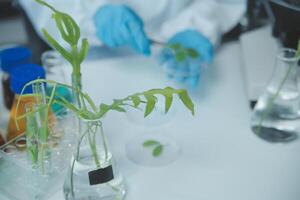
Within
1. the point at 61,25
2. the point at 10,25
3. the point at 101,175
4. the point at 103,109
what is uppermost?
the point at 61,25

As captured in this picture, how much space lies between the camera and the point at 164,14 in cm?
112

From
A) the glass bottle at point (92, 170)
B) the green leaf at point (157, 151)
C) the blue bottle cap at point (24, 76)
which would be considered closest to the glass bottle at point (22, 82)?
the blue bottle cap at point (24, 76)

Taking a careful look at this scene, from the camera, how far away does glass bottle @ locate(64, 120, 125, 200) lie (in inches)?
22.3

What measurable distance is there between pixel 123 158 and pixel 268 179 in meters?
0.25

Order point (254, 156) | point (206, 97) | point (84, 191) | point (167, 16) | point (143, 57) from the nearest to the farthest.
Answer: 1. point (84, 191)
2. point (254, 156)
3. point (206, 97)
4. point (143, 57)
5. point (167, 16)

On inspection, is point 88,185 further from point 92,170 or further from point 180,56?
point 180,56

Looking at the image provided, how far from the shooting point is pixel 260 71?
87 centimetres

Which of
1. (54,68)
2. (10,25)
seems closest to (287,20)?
(54,68)

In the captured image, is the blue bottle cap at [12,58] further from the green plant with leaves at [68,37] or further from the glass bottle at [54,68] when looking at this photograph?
the green plant with leaves at [68,37]

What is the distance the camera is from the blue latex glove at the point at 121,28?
908 millimetres

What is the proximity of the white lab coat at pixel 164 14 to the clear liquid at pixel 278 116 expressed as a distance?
308 millimetres

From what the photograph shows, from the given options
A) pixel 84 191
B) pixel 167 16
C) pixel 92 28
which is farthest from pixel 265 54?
pixel 84 191

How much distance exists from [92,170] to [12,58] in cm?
32

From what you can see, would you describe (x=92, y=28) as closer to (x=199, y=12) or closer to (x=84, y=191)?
(x=199, y=12)
